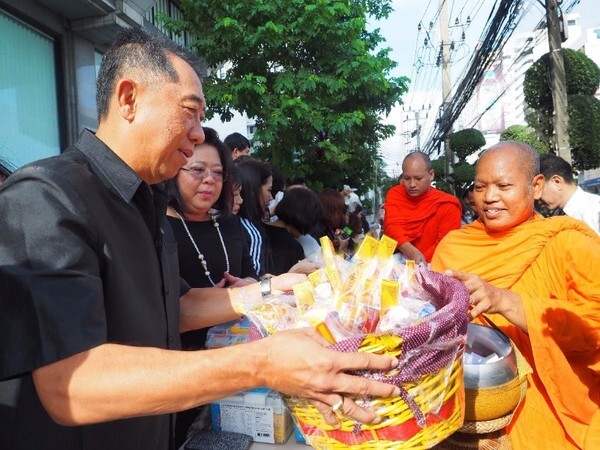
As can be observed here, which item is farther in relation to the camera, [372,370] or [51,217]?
[51,217]

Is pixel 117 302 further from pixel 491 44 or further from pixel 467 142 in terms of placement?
pixel 467 142

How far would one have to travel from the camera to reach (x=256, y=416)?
1539 mm

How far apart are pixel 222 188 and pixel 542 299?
66.9 inches

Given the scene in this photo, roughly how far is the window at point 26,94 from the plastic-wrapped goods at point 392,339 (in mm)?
4544

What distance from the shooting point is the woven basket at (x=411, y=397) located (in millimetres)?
868

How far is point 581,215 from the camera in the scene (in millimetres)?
3871

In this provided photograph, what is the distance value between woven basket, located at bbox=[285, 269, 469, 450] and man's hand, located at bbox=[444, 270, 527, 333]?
→ 19.5 inches

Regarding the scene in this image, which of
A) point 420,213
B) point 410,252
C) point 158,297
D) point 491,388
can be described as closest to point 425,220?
point 420,213

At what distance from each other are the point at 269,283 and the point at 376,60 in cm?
724

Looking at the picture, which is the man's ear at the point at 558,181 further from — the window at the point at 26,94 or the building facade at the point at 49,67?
the window at the point at 26,94

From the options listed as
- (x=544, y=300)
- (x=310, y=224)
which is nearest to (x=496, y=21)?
(x=310, y=224)

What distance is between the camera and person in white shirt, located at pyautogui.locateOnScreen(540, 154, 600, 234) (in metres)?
3.84

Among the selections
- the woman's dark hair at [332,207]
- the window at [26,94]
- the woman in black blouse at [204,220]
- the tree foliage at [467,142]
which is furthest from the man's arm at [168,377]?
the tree foliage at [467,142]

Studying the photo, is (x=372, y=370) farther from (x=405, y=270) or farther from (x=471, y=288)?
(x=471, y=288)
